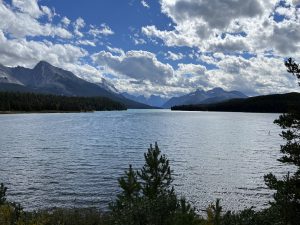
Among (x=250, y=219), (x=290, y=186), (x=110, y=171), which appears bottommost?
(x=110, y=171)

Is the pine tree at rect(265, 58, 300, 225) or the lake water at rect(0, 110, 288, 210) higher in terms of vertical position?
the pine tree at rect(265, 58, 300, 225)

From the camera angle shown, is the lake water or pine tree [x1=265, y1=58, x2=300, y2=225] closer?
pine tree [x1=265, y1=58, x2=300, y2=225]

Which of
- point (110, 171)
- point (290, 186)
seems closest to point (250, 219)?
point (290, 186)

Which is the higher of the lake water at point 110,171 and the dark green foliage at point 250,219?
the dark green foliage at point 250,219

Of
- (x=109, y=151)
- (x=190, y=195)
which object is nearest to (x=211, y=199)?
(x=190, y=195)

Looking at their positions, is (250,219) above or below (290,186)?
below

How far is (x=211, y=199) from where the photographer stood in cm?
4522

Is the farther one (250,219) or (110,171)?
(110,171)

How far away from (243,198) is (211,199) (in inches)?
180

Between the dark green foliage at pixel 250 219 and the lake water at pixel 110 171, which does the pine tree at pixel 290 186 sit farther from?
the lake water at pixel 110 171

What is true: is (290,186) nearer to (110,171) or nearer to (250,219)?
(250,219)

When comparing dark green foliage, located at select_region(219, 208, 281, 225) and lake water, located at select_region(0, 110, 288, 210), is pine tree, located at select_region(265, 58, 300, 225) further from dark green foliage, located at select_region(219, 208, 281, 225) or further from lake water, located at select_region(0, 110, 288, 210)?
lake water, located at select_region(0, 110, 288, 210)

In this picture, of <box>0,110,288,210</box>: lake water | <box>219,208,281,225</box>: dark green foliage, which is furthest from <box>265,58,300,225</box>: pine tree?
Result: <box>0,110,288,210</box>: lake water

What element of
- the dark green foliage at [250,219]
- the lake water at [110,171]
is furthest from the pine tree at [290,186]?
the lake water at [110,171]
